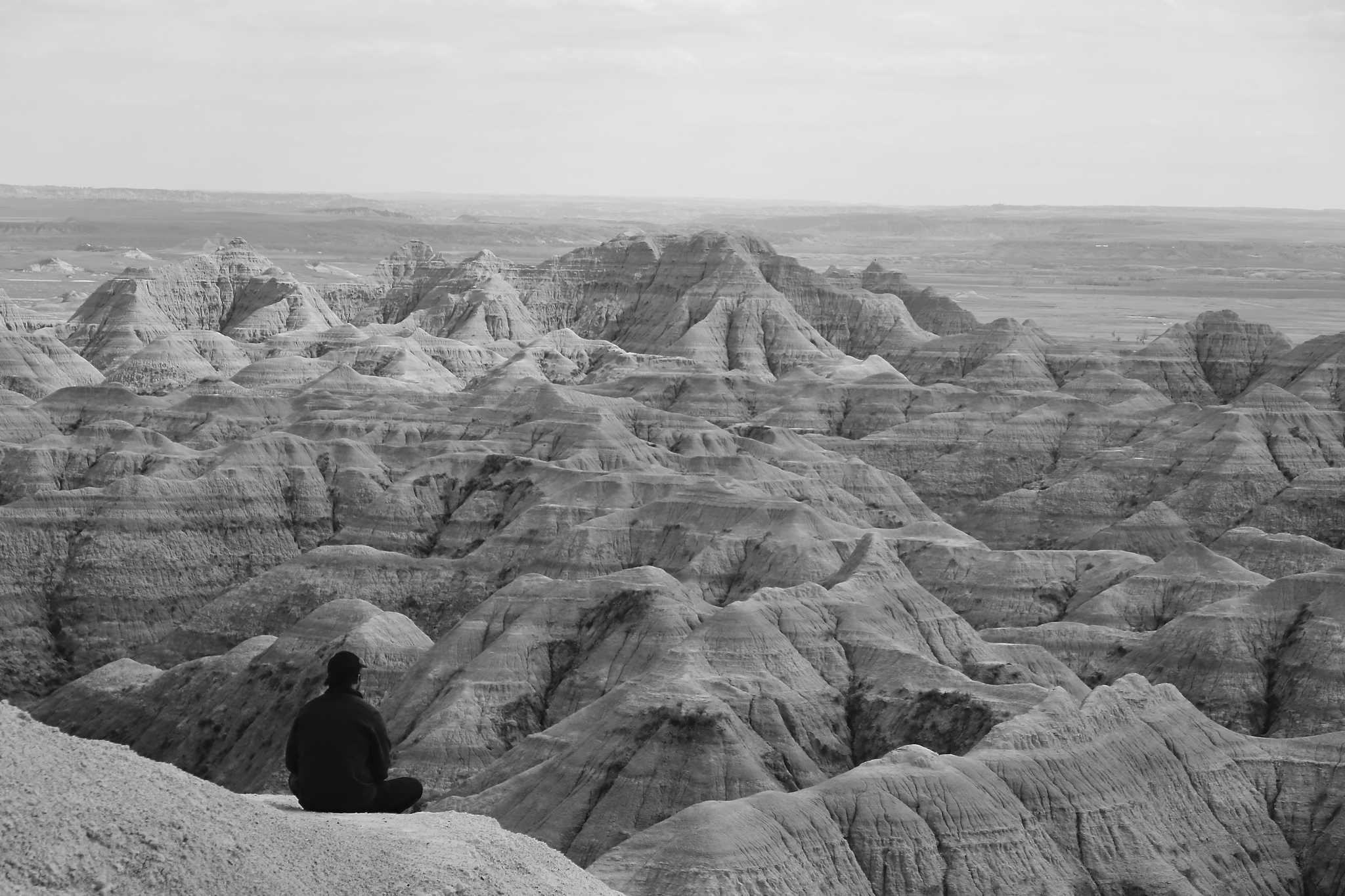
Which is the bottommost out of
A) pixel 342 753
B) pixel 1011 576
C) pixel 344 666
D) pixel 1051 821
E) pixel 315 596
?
pixel 315 596

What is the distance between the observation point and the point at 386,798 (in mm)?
23969

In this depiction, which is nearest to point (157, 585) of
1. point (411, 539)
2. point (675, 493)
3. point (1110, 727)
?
point (411, 539)

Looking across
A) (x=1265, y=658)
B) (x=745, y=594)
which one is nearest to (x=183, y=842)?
(x=1265, y=658)

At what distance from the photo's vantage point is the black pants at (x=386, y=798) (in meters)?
23.7

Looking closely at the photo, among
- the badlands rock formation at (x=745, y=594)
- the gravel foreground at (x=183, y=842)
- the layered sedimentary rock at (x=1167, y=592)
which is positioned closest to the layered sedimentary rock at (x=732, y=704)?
the badlands rock formation at (x=745, y=594)

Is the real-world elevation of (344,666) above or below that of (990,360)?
above

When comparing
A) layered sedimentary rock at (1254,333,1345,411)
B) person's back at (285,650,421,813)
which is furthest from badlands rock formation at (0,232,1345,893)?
person's back at (285,650,421,813)

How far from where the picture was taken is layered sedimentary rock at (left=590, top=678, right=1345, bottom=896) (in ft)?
162

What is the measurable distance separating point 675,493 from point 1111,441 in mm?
53468

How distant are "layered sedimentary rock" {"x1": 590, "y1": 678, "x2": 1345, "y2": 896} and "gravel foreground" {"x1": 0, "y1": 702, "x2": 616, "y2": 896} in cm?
2532

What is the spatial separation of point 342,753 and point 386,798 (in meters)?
0.86

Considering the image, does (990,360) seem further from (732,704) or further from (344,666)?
(344,666)

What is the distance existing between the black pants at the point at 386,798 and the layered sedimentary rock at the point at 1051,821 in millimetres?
23793

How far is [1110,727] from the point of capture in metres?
58.8
